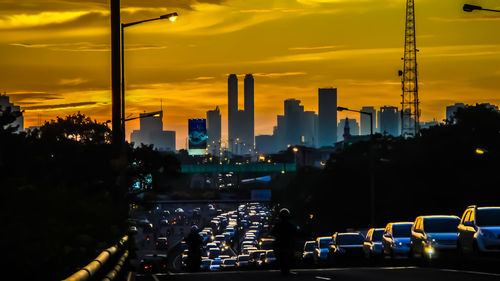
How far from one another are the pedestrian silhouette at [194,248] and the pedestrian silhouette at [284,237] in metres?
9.11

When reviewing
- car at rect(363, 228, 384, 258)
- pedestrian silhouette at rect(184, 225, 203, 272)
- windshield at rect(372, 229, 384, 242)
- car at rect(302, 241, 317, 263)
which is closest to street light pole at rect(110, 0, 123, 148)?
pedestrian silhouette at rect(184, 225, 203, 272)

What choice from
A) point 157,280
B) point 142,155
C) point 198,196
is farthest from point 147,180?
point 198,196

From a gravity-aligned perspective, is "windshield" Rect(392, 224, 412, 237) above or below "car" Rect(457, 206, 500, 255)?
below

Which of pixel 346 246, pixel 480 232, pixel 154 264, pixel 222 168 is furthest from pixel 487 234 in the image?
pixel 222 168

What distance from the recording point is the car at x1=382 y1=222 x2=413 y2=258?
3941 cm

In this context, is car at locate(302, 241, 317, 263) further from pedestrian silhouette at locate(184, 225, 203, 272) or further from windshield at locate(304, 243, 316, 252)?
pedestrian silhouette at locate(184, 225, 203, 272)

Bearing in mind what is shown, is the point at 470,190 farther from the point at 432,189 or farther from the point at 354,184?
the point at 354,184

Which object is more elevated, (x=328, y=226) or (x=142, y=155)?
(x=142, y=155)

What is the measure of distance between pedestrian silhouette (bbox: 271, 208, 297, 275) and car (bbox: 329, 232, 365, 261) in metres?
21.9

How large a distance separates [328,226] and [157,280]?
9519 centimetres

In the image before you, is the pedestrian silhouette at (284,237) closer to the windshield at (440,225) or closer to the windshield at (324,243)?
the windshield at (440,225)

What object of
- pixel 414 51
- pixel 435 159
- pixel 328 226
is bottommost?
pixel 328 226

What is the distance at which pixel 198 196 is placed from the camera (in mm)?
166000

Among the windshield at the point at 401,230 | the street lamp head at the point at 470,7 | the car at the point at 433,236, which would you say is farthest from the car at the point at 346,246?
the street lamp head at the point at 470,7
